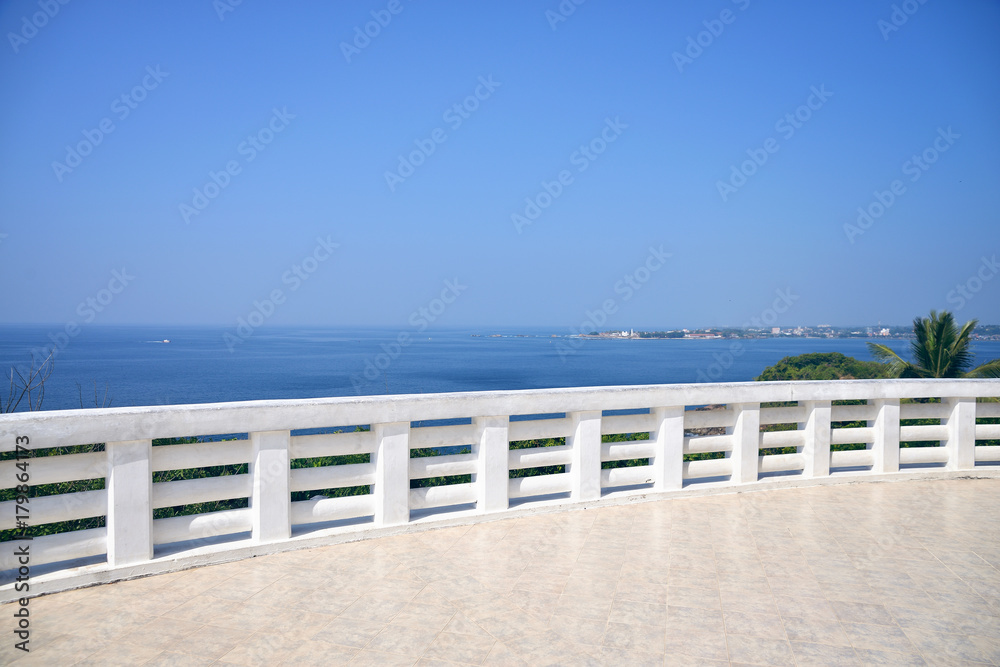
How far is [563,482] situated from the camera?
6086 millimetres

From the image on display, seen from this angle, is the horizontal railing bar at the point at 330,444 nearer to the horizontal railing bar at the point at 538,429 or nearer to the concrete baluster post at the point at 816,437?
the horizontal railing bar at the point at 538,429

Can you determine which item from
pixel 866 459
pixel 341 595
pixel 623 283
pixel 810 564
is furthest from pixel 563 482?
pixel 623 283

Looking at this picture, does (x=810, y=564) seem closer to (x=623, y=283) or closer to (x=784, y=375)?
(x=623, y=283)

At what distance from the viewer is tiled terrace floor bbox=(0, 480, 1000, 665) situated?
11.0 feet

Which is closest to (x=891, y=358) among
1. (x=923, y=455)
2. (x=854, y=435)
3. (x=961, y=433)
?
(x=961, y=433)

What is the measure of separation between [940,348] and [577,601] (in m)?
21.4

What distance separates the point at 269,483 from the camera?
478 cm

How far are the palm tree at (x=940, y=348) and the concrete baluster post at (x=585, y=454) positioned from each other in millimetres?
18835

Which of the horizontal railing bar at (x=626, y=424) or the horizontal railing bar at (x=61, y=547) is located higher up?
the horizontal railing bar at (x=626, y=424)

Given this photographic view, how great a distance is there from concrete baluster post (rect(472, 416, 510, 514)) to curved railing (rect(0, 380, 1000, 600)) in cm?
1

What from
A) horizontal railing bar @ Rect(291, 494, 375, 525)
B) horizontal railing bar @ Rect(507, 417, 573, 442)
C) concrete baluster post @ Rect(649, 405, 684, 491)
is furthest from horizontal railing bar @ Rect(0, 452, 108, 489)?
concrete baluster post @ Rect(649, 405, 684, 491)

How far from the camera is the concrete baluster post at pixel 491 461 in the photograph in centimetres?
560

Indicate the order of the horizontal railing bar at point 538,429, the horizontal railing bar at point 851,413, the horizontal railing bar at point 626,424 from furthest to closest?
1. the horizontal railing bar at point 851,413
2. the horizontal railing bar at point 626,424
3. the horizontal railing bar at point 538,429

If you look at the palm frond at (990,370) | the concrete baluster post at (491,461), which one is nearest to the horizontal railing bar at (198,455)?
the concrete baluster post at (491,461)
